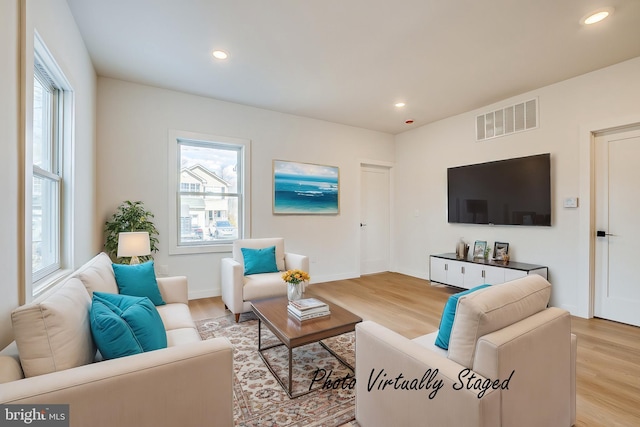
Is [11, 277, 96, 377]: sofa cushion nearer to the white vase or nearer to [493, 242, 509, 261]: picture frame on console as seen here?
the white vase

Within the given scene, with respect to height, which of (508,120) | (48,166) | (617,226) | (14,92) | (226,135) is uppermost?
(508,120)

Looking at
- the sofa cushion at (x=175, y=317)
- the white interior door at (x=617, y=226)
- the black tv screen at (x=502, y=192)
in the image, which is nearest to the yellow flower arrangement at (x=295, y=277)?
the sofa cushion at (x=175, y=317)

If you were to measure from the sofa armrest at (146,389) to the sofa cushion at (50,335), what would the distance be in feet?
0.34

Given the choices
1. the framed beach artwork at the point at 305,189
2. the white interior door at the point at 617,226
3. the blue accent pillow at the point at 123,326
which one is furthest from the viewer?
the framed beach artwork at the point at 305,189

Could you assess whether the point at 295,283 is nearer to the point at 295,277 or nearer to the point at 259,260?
the point at 295,277

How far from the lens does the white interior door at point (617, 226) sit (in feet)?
9.73

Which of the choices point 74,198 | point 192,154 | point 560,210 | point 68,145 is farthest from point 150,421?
point 560,210

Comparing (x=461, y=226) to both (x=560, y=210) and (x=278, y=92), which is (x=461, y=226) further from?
(x=278, y=92)

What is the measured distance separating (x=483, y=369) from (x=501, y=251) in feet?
11.1

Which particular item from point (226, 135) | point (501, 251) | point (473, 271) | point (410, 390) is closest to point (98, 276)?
point (410, 390)

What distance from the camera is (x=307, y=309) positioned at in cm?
211

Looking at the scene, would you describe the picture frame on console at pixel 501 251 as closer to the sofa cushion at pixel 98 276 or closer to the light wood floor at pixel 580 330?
the light wood floor at pixel 580 330

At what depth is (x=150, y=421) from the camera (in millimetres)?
1041

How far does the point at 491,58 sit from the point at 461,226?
2.45 m
